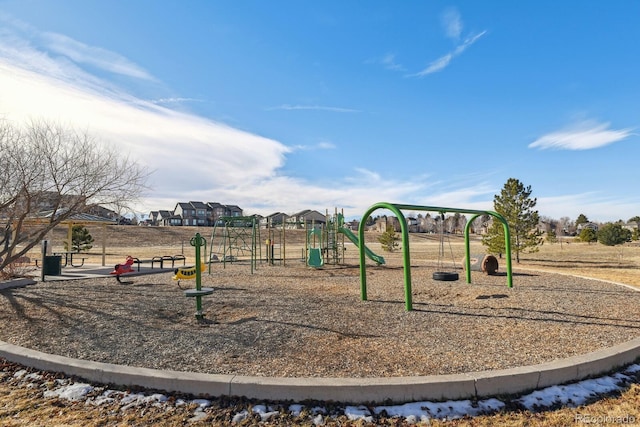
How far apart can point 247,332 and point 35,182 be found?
6759 millimetres

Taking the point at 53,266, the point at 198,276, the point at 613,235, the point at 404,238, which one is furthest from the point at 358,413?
the point at 613,235

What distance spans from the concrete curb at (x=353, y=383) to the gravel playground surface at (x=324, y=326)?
1.26 ft

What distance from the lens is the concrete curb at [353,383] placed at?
3.62m

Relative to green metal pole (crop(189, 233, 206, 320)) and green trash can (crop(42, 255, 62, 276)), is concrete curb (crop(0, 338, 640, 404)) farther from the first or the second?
green trash can (crop(42, 255, 62, 276))

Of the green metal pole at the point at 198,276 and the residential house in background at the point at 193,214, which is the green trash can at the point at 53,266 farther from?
the residential house in background at the point at 193,214

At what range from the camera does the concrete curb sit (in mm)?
3621

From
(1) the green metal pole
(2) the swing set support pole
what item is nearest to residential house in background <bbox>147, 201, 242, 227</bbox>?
(2) the swing set support pole

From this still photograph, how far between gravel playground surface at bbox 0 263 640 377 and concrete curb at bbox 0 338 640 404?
0.39 meters

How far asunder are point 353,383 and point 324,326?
8.81ft

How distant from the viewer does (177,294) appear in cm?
964

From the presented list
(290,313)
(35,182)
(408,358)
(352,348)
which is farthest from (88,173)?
(408,358)

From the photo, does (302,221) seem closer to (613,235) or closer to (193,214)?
(613,235)

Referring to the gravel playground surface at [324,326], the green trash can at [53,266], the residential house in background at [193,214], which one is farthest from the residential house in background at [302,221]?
the residential house in background at [193,214]

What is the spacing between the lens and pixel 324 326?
633 centimetres
